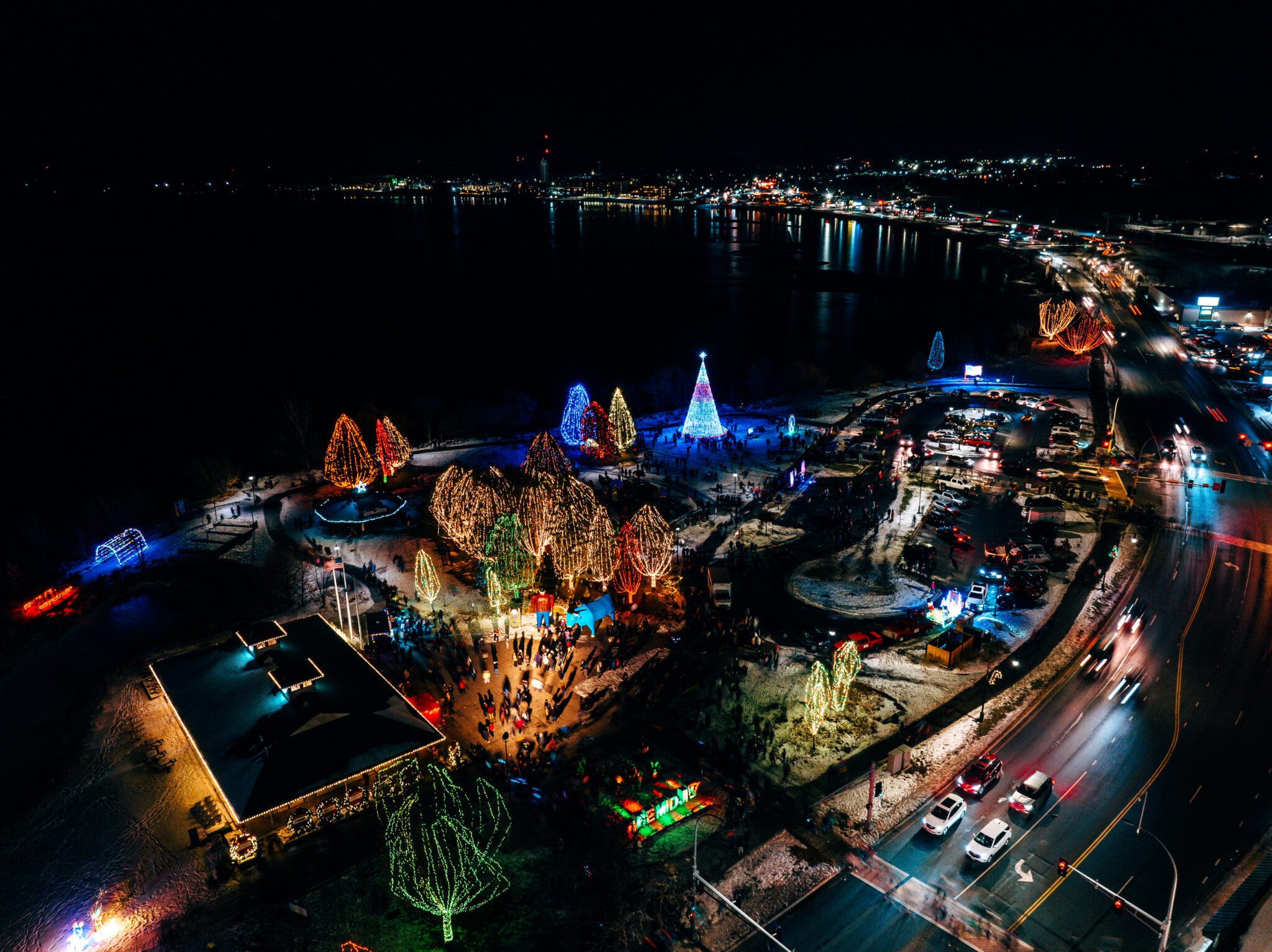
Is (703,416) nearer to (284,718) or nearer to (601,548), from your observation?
(601,548)

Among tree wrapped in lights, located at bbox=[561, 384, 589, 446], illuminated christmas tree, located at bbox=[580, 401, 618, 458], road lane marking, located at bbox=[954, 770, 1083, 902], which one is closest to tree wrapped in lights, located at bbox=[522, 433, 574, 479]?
illuminated christmas tree, located at bbox=[580, 401, 618, 458]

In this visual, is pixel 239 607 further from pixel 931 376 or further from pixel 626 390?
pixel 931 376

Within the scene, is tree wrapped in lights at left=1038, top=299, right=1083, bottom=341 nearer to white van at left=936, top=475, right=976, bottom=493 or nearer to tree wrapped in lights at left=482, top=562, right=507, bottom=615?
white van at left=936, top=475, right=976, bottom=493

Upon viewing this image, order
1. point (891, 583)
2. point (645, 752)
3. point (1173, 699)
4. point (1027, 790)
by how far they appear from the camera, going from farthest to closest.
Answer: point (891, 583) < point (1173, 699) < point (645, 752) < point (1027, 790)

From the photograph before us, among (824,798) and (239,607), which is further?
(239,607)

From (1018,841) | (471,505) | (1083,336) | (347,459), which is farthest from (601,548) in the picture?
(1083,336)

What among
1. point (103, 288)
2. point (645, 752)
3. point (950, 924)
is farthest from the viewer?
point (103, 288)

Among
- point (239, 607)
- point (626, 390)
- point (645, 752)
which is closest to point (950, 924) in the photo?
point (645, 752)

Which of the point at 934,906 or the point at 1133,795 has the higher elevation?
the point at 1133,795
